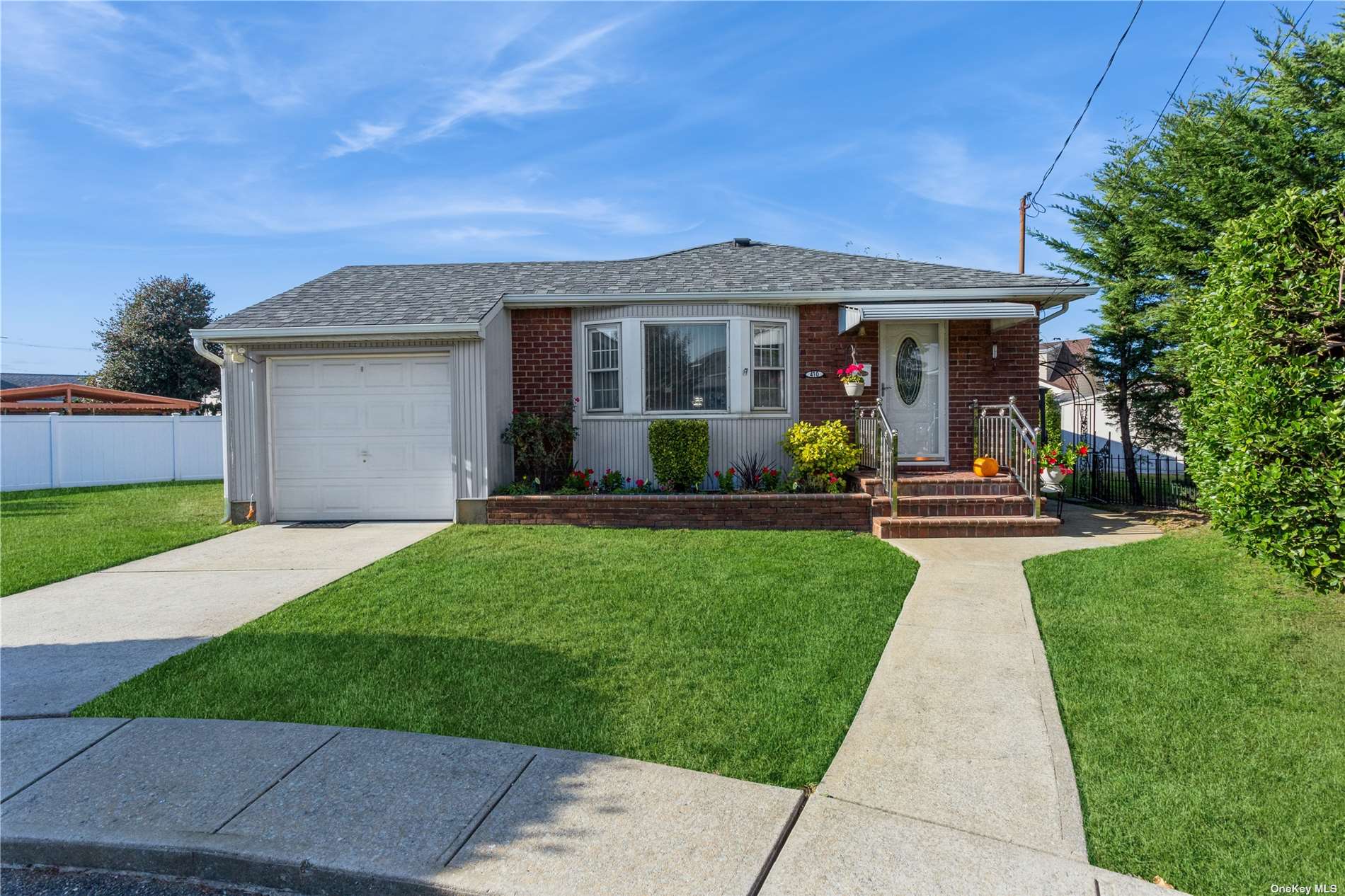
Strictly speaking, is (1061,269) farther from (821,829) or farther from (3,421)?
(3,421)

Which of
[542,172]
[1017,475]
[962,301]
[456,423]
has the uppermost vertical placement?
[542,172]

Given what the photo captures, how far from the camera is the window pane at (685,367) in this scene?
37.1ft

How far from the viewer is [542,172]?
13867 millimetres

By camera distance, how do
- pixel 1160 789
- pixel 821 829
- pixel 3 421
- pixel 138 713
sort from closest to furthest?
pixel 821 829 → pixel 1160 789 → pixel 138 713 → pixel 3 421

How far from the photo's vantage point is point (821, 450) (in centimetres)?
1042

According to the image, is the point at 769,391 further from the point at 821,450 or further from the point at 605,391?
the point at 605,391

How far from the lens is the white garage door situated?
1070 cm

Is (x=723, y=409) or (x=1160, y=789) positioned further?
(x=723, y=409)

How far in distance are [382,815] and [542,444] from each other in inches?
318

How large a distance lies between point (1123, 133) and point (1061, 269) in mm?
2463

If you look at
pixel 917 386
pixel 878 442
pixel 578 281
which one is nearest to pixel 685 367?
pixel 578 281

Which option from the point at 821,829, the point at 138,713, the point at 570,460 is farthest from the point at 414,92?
the point at 821,829

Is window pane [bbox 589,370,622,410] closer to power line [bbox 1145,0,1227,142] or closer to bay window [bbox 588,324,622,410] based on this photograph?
bay window [bbox 588,324,622,410]

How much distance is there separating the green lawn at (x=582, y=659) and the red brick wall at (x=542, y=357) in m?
4.18
